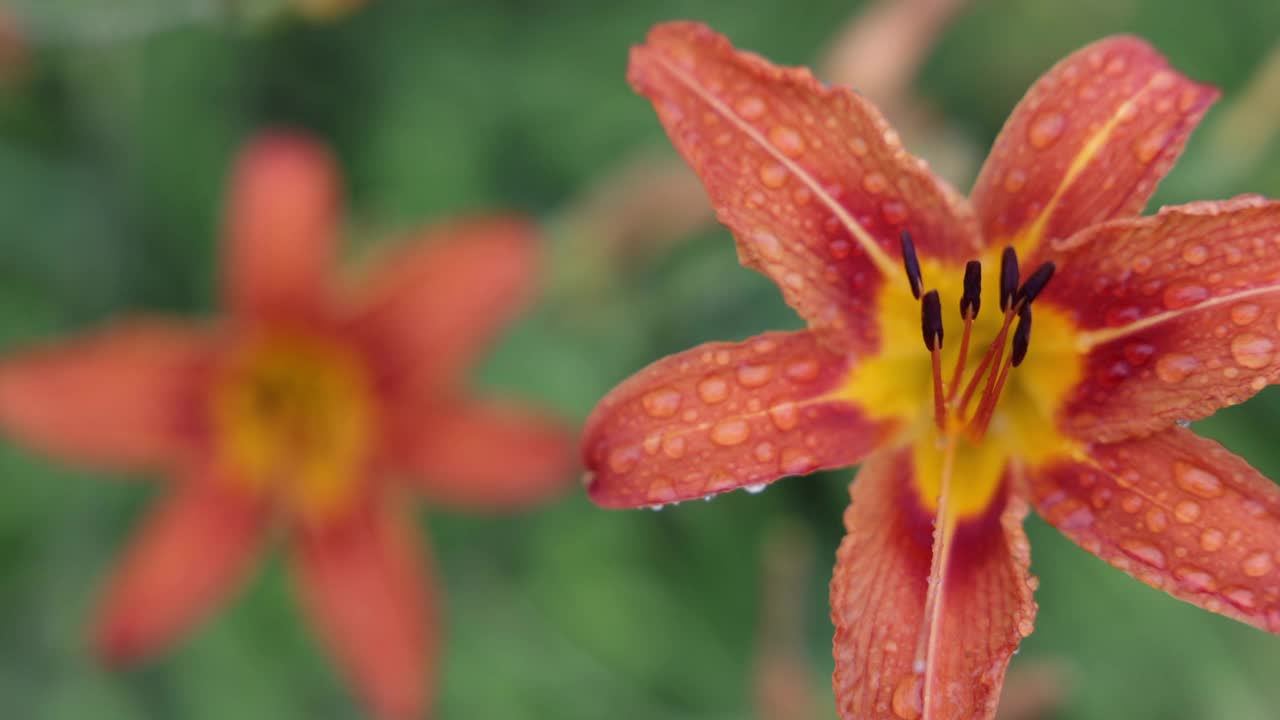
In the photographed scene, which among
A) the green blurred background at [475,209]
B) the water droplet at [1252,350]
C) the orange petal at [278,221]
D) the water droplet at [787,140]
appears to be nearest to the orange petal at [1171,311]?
the water droplet at [1252,350]

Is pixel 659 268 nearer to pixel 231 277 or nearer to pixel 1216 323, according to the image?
pixel 231 277

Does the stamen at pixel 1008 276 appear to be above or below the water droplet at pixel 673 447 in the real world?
below

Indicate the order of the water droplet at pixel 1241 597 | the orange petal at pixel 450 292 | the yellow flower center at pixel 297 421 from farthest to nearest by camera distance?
the yellow flower center at pixel 297 421 → the orange petal at pixel 450 292 → the water droplet at pixel 1241 597

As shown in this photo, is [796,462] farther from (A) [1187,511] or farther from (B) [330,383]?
(B) [330,383]

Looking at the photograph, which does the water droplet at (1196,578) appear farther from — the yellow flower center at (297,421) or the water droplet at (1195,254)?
the yellow flower center at (297,421)

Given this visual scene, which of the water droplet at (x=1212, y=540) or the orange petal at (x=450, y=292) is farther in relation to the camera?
the orange petal at (x=450, y=292)

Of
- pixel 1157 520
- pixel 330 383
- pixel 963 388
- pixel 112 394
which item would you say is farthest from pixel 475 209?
pixel 1157 520

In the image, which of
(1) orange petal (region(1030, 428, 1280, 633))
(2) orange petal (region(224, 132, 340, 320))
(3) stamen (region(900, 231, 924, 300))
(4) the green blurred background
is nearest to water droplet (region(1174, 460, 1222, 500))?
(1) orange petal (region(1030, 428, 1280, 633))

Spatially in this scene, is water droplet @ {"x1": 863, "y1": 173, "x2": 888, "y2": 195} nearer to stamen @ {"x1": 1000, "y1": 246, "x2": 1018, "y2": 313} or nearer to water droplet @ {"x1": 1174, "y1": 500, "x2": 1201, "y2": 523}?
stamen @ {"x1": 1000, "y1": 246, "x2": 1018, "y2": 313}
